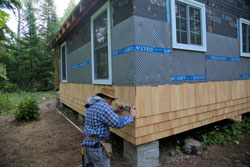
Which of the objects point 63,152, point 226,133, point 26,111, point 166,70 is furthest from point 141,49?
point 26,111

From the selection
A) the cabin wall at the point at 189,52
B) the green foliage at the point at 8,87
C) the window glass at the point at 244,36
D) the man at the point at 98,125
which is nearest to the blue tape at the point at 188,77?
the cabin wall at the point at 189,52

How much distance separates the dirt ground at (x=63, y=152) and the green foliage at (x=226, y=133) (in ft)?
0.59

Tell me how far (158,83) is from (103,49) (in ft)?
6.25

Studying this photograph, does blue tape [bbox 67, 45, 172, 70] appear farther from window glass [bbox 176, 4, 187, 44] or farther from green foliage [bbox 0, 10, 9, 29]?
green foliage [bbox 0, 10, 9, 29]

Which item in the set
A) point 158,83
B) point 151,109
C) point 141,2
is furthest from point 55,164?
point 141,2

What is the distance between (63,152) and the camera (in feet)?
13.2

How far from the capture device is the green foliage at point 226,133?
4.60 metres

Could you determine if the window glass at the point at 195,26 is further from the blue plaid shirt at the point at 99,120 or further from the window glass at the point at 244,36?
the blue plaid shirt at the point at 99,120

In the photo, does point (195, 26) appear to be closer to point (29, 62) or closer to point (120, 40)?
point (120, 40)

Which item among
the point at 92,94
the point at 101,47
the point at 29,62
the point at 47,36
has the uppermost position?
the point at 47,36

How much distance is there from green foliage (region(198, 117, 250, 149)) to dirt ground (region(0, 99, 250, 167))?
180mm

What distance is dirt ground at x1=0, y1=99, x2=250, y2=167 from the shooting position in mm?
3529

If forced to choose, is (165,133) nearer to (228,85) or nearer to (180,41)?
(180,41)

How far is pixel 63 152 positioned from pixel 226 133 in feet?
16.0
